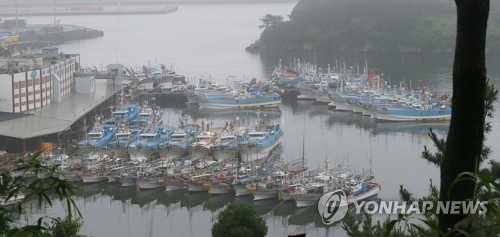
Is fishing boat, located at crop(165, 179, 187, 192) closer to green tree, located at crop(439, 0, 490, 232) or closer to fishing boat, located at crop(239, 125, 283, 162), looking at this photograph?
fishing boat, located at crop(239, 125, 283, 162)

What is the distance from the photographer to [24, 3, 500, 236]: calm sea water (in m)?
4.98

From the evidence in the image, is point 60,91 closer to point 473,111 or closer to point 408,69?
point 408,69

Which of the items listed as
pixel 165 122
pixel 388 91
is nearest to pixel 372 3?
pixel 388 91

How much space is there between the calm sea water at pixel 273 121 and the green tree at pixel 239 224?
2.64ft

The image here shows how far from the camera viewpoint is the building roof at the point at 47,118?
6590mm

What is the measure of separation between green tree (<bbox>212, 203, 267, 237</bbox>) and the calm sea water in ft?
2.64

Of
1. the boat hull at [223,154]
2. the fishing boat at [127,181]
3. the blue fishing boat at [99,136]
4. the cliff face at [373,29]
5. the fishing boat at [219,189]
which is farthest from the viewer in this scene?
the cliff face at [373,29]

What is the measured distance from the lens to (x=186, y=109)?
31.7ft

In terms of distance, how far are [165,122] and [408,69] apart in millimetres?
5367

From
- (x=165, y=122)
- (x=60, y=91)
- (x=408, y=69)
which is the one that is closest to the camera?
(x=60, y=91)

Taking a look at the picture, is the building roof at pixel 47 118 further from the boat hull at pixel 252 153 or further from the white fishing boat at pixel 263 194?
the white fishing boat at pixel 263 194

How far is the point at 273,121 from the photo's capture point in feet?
28.7

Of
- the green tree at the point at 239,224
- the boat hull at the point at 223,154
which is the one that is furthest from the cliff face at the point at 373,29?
the green tree at the point at 239,224

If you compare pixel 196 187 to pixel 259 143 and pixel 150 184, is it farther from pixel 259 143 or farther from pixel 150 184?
pixel 259 143
